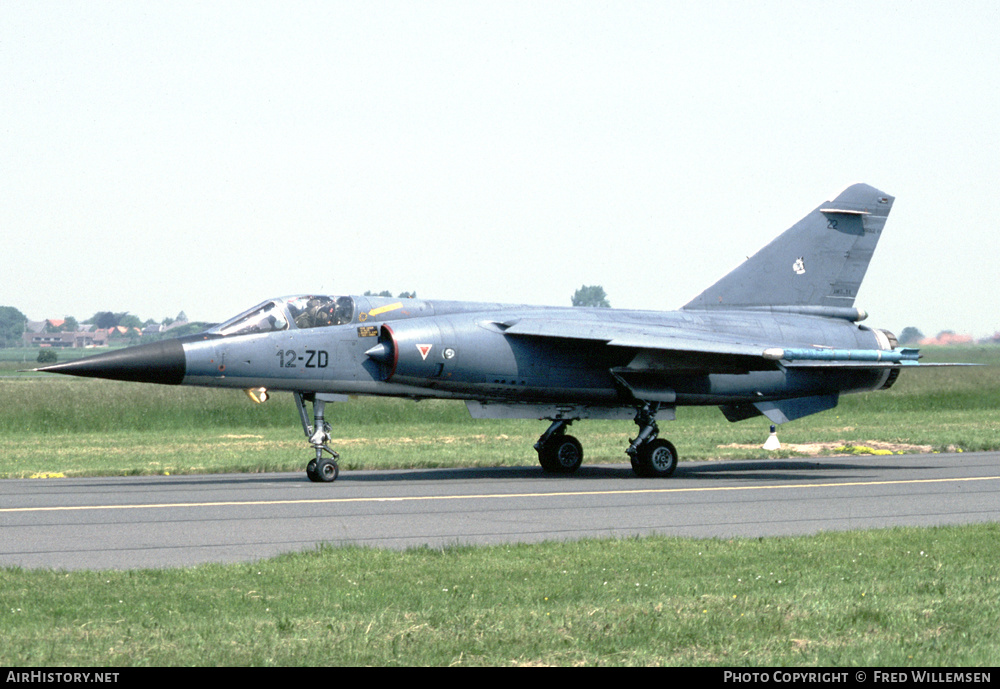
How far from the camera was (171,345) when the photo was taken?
1725 cm

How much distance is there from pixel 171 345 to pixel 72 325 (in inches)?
5383

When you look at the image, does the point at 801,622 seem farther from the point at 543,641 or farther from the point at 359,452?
the point at 359,452

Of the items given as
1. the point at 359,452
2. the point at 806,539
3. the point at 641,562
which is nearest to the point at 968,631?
the point at 641,562

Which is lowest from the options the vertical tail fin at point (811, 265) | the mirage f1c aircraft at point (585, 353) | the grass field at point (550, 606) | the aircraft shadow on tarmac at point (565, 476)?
the aircraft shadow on tarmac at point (565, 476)

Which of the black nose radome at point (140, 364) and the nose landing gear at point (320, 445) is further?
the nose landing gear at point (320, 445)

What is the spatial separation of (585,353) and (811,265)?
5.76 m

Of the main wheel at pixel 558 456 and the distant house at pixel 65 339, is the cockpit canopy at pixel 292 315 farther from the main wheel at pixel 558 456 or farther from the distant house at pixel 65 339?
the distant house at pixel 65 339

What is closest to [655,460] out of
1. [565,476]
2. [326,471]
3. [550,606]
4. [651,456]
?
[651,456]

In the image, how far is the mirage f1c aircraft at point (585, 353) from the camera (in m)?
17.9

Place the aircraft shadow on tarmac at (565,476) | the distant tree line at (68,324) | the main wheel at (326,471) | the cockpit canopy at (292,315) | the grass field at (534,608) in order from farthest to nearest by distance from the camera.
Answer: the distant tree line at (68,324) < the aircraft shadow on tarmac at (565,476) < the cockpit canopy at (292,315) < the main wheel at (326,471) < the grass field at (534,608)

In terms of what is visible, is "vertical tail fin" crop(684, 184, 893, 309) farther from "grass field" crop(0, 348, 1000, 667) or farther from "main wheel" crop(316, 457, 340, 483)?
"grass field" crop(0, 348, 1000, 667)

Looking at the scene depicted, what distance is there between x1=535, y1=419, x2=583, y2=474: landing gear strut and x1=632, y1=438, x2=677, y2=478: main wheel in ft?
4.56

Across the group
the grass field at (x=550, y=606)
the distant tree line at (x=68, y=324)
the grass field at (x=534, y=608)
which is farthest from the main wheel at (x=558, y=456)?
the distant tree line at (x=68, y=324)

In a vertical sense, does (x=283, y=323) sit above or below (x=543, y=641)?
above
